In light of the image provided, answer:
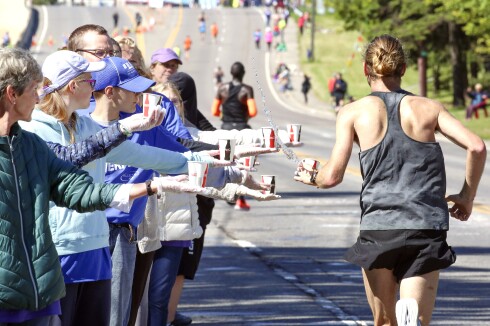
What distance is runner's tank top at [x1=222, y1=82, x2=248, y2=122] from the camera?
20.1 meters

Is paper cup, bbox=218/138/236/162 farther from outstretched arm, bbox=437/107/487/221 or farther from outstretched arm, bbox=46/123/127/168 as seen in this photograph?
outstretched arm, bbox=437/107/487/221

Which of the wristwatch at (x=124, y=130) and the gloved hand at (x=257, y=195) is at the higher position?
the wristwatch at (x=124, y=130)

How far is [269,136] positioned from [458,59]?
57.3m

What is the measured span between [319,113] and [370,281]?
61914 mm

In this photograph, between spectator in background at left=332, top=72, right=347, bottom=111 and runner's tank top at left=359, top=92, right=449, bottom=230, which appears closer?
runner's tank top at left=359, top=92, right=449, bottom=230

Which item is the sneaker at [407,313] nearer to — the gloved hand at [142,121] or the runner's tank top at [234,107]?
the gloved hand at [142,121]

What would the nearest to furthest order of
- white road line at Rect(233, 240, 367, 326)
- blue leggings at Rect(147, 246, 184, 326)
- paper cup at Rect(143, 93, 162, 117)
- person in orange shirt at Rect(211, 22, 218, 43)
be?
paper cup at Rect(143, 93, 162, 117), blue leggings at Rect(147, 246, 184, 326), white road line at Rect(233, 240, 367, 326), person in orange shirt at Rect(211, 22, 218, 43)

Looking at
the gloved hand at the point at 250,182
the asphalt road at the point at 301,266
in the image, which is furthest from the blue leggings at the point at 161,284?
the gloved hand at the point at 250,182

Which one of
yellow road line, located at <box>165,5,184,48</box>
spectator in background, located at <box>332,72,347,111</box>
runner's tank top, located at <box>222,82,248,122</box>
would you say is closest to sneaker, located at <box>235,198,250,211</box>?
runner's tank top, located at <box>222,82,248,122</box>

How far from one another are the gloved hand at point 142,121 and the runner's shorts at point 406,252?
169 cm

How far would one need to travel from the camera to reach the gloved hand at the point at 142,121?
20.0 feet

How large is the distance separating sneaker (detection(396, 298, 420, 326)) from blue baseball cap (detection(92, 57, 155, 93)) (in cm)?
→ 169

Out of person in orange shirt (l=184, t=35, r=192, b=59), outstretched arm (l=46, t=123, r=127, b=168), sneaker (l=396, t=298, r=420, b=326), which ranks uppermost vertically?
outstretched arm (l=46, t=123, r=127, b=168)

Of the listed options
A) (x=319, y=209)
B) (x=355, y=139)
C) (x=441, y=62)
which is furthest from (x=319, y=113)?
(x=355, y=139)
